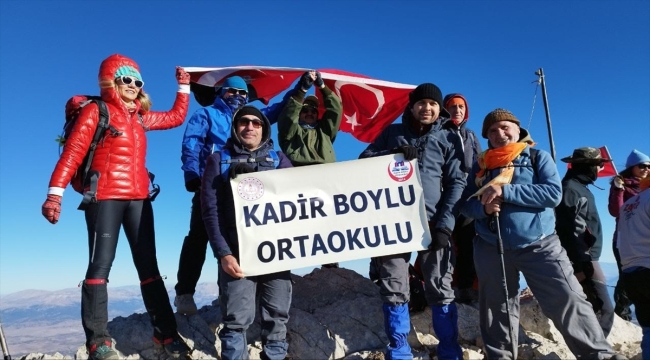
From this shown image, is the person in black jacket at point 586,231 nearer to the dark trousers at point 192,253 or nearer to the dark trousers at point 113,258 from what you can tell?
the dark trousers at point 192,253

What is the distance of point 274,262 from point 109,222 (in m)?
1.89

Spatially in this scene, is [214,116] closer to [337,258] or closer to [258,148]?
[258,148]

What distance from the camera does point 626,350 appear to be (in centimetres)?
518

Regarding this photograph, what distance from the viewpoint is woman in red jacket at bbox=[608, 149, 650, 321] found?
5539 millimetres

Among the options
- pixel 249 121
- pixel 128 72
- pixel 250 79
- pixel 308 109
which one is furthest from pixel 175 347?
pixel 250 79

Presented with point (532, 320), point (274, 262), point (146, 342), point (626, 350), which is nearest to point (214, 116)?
point (274, 262)

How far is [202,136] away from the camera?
540 cm

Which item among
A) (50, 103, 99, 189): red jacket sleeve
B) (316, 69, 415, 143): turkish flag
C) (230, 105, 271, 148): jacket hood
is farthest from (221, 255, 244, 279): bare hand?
(316, 69, 415, 143): turkish flag

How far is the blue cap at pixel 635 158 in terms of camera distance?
5.44 m

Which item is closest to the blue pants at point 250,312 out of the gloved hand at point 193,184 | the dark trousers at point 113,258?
the dark trousers at point 113,258

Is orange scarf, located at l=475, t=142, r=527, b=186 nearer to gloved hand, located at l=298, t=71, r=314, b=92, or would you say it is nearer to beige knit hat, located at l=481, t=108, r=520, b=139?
beige knit hat, located at l=481, t=108, r=520, b=139

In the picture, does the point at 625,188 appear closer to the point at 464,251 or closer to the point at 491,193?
the point at 464,251

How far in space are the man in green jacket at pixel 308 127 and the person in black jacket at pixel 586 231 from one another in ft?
10.5

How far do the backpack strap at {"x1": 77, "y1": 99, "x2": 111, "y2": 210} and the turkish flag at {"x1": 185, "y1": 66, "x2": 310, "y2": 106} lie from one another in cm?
297
